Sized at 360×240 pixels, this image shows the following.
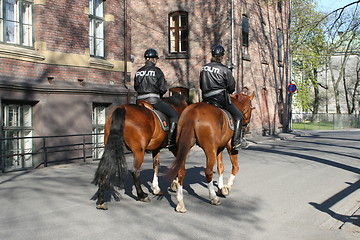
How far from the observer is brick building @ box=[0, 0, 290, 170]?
13.3m

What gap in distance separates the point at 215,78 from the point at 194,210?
8.16 ft

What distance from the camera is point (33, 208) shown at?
7.37 meters

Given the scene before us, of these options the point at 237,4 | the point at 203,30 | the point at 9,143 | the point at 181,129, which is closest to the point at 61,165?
the point at 9,143

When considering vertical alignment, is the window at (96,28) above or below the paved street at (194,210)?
above

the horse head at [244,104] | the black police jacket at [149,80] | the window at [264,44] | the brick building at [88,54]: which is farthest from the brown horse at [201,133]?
the window at [264,44]

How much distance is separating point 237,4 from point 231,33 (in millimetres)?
1874

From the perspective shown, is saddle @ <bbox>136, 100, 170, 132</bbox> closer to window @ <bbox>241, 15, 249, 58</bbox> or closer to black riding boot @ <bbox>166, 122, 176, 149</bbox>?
black riding boot @ <bbox>166, 122, 176, 149</bbox>

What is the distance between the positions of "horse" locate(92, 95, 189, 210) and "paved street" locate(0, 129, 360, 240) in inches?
19.0

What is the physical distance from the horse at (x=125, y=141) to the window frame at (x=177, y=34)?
1726 cm

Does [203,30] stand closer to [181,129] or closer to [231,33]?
[231,33]

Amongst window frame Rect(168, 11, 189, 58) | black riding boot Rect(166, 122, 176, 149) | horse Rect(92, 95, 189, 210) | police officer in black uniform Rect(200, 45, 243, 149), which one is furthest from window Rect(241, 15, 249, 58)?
horse Rect(92, 95, 189, 210)

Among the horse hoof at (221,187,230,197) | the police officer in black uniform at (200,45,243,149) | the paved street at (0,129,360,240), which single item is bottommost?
the paved street at (0,129,360,240)

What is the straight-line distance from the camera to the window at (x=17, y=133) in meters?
13.0

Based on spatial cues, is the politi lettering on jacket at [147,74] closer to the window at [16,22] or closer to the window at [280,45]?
the window at [16,22]
